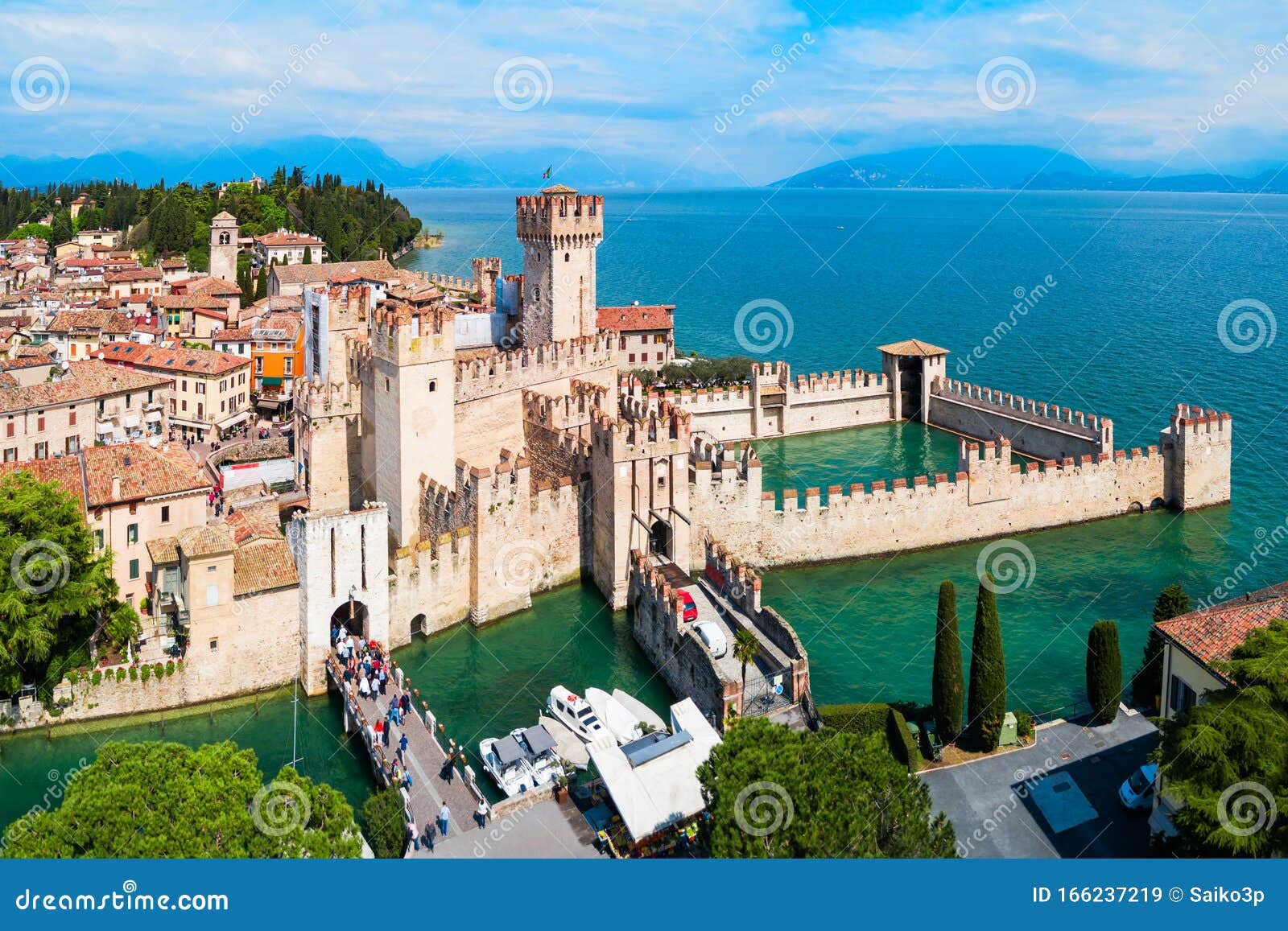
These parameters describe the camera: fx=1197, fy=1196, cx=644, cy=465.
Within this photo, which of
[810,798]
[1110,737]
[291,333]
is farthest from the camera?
[291,333]

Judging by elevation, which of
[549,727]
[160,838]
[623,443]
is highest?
[623,443]

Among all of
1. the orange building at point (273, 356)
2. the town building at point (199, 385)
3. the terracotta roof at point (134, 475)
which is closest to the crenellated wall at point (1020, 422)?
the terracotta roof at point (134, 475)

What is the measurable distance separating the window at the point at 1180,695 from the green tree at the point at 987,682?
10.0ft

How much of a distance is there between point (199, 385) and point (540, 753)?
3395cm

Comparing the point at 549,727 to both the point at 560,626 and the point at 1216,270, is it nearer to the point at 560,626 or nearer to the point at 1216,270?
the point at 560,626

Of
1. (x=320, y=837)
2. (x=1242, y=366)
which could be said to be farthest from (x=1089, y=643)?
(x=1242, y=366)

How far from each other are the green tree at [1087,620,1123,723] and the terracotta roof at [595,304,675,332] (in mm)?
40624

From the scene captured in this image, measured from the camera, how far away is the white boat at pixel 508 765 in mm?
23737

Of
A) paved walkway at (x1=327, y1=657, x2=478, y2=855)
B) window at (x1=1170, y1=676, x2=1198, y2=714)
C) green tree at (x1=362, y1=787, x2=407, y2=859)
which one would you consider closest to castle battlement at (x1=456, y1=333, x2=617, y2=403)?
paved walkway at (x1=327, y1=657, x2=478, y2=855)

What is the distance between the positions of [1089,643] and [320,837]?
51.9 feet

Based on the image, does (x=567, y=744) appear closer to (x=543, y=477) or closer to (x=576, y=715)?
(x=576, y=715)

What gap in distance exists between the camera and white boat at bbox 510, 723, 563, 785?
23781 millimetres

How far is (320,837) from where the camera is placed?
1659cm

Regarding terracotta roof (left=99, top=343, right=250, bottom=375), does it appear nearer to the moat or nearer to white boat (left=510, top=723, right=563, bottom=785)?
the moat
